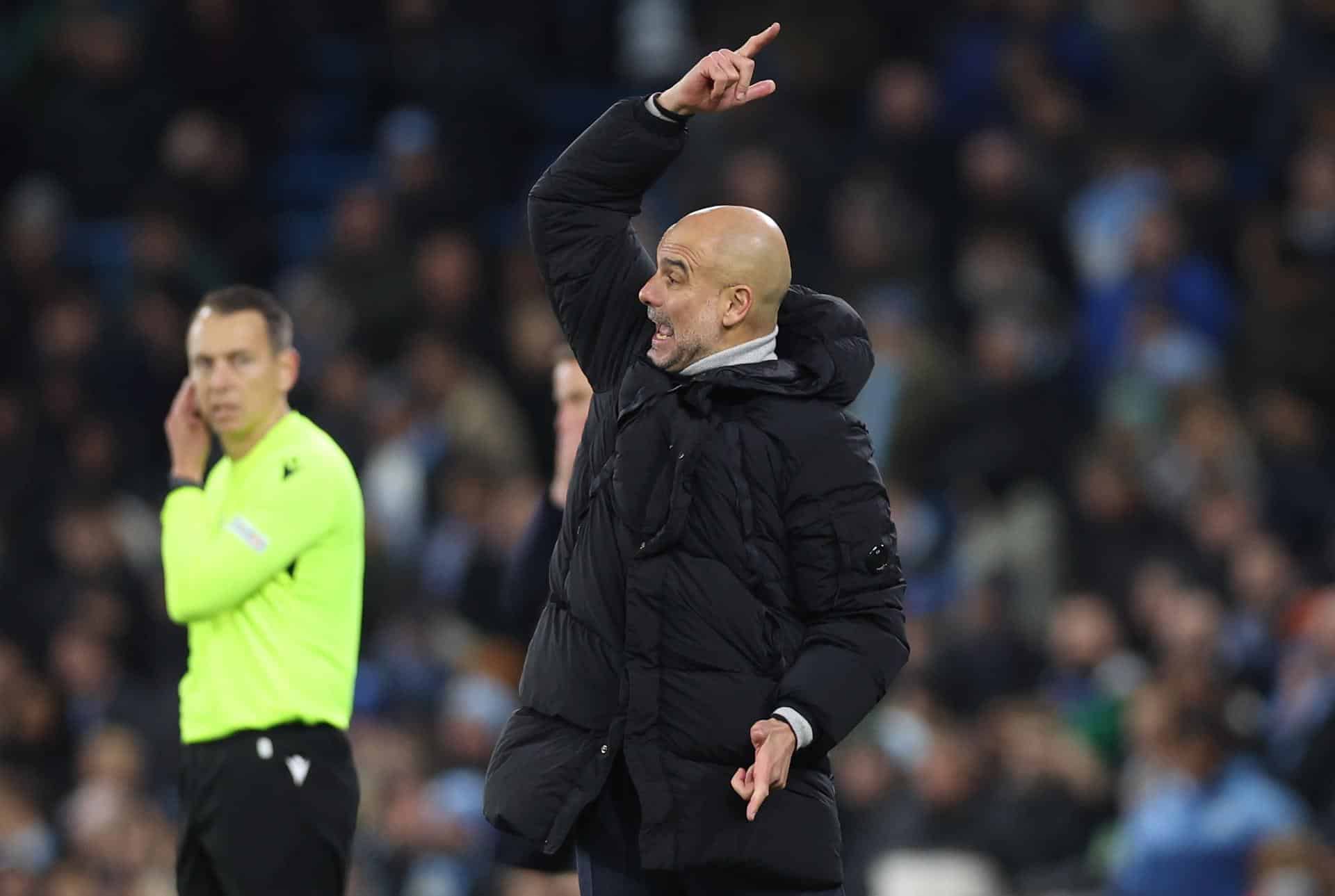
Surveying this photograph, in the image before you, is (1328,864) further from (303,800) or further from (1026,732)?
(303,800)

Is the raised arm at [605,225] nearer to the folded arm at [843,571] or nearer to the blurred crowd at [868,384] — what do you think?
the folded arm at [843,571]

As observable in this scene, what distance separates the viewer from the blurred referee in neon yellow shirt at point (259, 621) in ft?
17.3

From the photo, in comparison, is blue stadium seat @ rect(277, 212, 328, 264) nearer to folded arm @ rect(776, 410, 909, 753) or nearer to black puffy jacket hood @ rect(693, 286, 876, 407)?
black puffy jacket hood @ rect(693, 286, 876, 407)

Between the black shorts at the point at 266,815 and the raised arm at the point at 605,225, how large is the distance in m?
1.26

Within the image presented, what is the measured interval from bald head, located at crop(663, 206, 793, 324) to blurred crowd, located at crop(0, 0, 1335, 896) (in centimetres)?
437

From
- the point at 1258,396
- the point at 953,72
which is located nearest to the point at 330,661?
the point at 1258,396

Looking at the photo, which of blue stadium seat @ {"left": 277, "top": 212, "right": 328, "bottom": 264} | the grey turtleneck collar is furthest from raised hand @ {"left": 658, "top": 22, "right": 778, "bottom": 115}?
blue stadium seat @ {"left": 277, "top": 212, "right": 328, "bottom": 264}

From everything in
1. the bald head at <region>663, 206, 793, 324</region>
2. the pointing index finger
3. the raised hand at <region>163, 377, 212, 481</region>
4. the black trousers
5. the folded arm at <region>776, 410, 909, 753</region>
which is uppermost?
the pointing index finger

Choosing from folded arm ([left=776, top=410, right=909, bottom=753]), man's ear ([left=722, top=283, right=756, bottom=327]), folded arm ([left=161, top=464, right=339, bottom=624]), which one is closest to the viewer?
folded arm ([left=776, top=410, right=909, bottom=753])

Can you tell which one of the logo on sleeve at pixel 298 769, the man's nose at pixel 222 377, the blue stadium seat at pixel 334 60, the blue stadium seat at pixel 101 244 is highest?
the blue stadium seat at pixel 334 60

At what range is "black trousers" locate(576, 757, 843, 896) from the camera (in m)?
4.40

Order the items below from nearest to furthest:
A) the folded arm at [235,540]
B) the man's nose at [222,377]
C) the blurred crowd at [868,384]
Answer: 1. the folded arm at [235,540]
2. the man's nose at [222,377]
3. the blurred crowd at [868,384]

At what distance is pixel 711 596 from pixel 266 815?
4.86 feet

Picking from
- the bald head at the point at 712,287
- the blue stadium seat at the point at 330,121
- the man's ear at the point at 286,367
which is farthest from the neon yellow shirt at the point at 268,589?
the blue stadium seat at the point at 330,121
